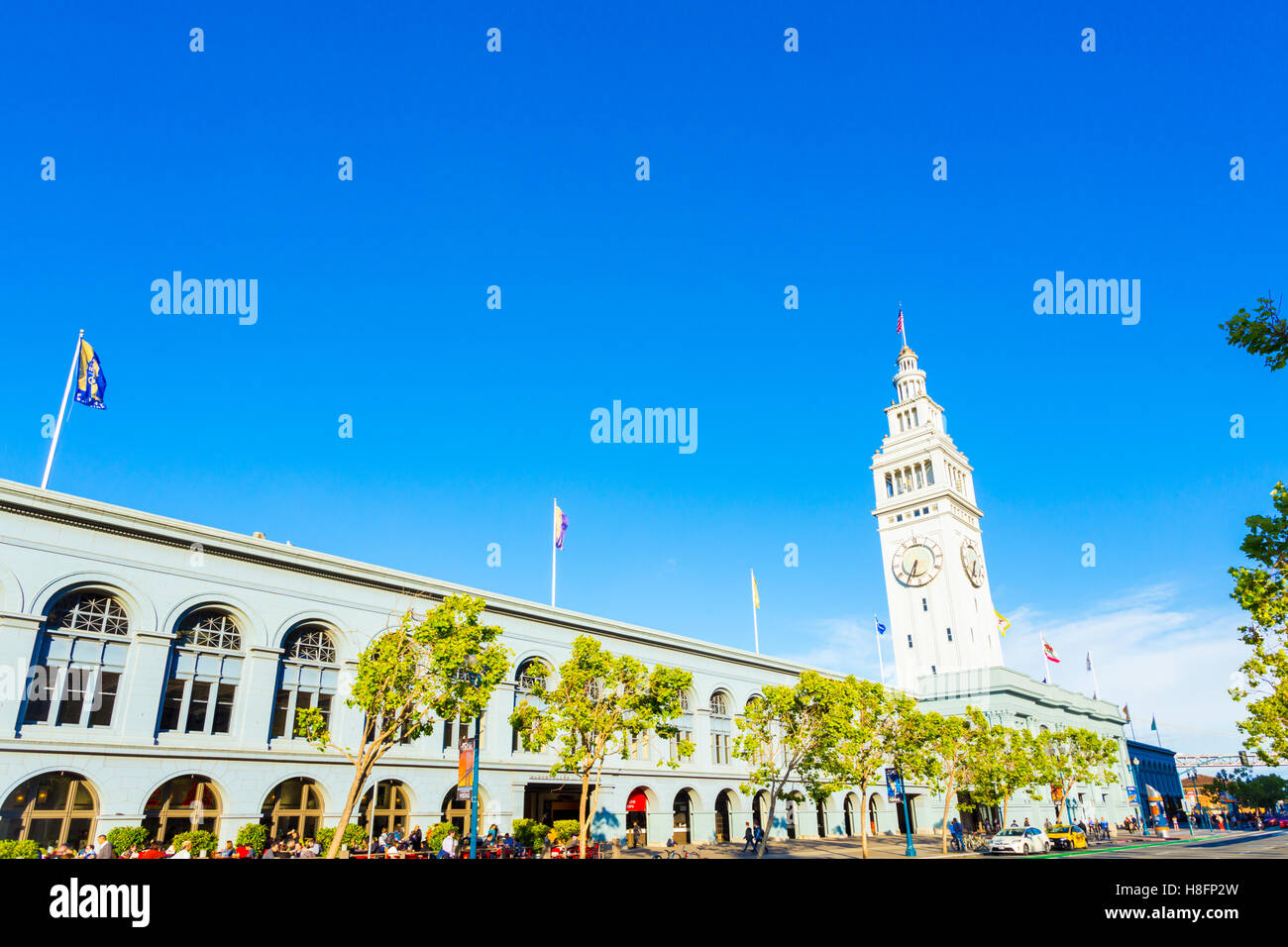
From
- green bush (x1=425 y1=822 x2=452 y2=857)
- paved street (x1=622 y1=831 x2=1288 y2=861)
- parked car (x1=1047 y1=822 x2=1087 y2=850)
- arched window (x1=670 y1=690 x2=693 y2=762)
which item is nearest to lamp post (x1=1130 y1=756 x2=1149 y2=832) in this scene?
paved street (x1=622 y1=831 x2=1288 y2=861)

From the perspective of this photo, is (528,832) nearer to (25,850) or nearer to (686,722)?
(686,722)

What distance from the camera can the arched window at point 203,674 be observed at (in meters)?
33.5

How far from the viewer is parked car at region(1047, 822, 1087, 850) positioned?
5094 centimetres

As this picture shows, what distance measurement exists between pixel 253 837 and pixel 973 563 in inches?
3165

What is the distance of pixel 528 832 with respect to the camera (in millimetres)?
40406

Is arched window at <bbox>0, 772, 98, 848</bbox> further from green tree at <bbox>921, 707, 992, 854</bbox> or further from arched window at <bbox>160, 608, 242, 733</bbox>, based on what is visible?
green tree at <bbox>921, 707, 992, 854</bbox>

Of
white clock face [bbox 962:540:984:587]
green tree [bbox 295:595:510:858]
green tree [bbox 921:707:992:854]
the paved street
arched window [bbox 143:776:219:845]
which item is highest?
white clock face [bbox 962:540:984:587]

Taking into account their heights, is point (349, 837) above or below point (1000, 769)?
below

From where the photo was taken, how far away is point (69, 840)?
29594 millimetres

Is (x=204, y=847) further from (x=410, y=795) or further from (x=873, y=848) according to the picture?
(x=873, y=848)

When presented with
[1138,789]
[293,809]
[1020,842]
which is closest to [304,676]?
[293,809]

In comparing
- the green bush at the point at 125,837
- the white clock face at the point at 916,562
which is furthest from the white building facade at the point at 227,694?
the white clock face at the point at 916,562

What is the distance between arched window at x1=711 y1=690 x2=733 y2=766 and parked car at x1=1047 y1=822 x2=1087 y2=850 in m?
21.3
